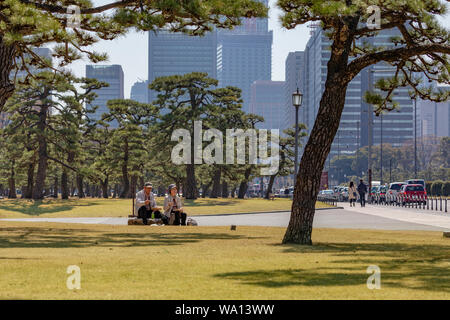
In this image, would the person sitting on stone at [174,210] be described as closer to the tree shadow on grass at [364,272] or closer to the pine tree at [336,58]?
the pine tree at [336,58]

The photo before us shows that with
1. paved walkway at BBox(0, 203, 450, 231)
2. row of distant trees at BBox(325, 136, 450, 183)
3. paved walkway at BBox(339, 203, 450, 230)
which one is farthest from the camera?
row of distant trees at BBox(325, 136, 450, 183)

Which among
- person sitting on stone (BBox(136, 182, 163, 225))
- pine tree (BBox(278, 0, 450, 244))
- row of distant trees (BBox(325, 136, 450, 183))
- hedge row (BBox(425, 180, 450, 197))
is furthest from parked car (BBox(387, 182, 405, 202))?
row of distant trees (BBox(325, 136, 450, 183))

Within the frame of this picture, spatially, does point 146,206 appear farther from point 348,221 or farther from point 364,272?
point 364,272

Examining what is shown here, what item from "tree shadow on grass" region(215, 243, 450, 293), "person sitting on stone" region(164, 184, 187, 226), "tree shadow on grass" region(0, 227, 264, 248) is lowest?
"tree shadow on grass" region(0, 227, 264, 248)

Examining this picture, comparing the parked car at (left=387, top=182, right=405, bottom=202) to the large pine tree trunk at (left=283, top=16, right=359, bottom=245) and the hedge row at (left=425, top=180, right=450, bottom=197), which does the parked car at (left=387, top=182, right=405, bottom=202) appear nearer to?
the hedge row at (left=425, top=180, right=450, bottom=197)

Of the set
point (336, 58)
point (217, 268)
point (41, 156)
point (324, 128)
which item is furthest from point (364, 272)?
point (41, 156)

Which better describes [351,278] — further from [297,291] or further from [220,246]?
[220,246]

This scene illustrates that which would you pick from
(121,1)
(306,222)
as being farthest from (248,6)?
(306,222)

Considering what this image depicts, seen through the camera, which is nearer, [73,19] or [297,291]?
[297,291]

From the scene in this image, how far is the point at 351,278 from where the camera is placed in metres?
8.70

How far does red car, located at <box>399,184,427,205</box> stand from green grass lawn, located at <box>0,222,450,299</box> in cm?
3462

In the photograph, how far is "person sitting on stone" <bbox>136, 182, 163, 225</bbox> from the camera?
20759mm

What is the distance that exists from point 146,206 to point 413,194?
3491cm

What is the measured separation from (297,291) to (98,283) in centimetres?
227
